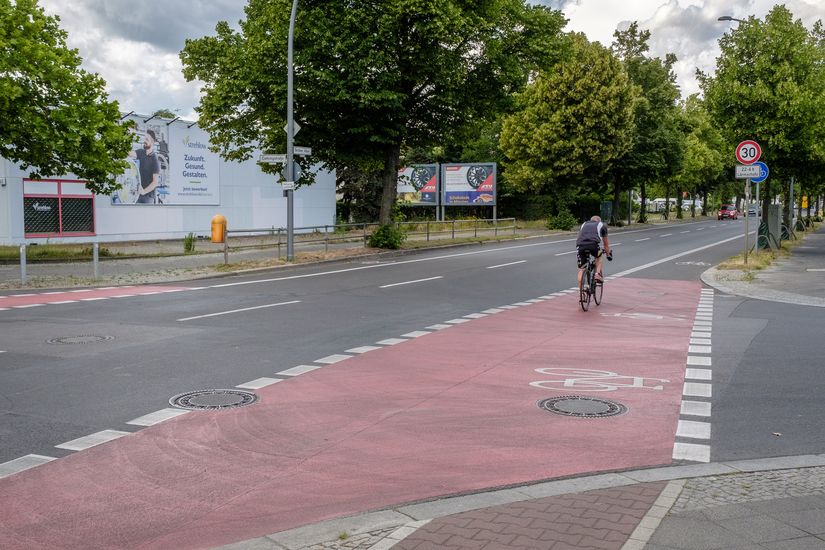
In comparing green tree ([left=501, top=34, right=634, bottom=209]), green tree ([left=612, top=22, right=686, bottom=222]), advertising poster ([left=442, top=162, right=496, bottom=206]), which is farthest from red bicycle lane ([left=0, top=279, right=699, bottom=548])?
green tree ([left=612, top=22, right=686, bottom=222])

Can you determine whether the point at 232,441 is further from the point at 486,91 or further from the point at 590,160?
the point at 590,160

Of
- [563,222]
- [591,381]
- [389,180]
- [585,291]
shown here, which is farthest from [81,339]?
[563,222]

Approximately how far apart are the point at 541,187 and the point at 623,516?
52.3 m

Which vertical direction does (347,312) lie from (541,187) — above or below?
below

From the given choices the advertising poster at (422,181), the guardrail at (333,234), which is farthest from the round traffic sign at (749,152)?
the advertising poster at (422,181)

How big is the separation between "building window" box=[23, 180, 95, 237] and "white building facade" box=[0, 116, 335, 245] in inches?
1.5

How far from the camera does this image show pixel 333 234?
29766 millimetres

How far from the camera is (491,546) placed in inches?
163

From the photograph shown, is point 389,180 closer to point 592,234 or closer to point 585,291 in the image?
point 592,234

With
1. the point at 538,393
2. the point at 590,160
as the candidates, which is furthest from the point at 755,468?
the point at 590,160

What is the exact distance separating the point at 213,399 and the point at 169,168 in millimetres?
32394

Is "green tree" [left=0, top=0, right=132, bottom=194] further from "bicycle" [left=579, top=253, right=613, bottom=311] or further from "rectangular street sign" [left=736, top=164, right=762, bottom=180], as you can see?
"rectangular street sign" [left=736, top=164, right=762, bottom=180]

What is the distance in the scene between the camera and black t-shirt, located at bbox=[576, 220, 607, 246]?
50.1 ft

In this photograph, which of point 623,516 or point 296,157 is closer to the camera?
point 623,516
